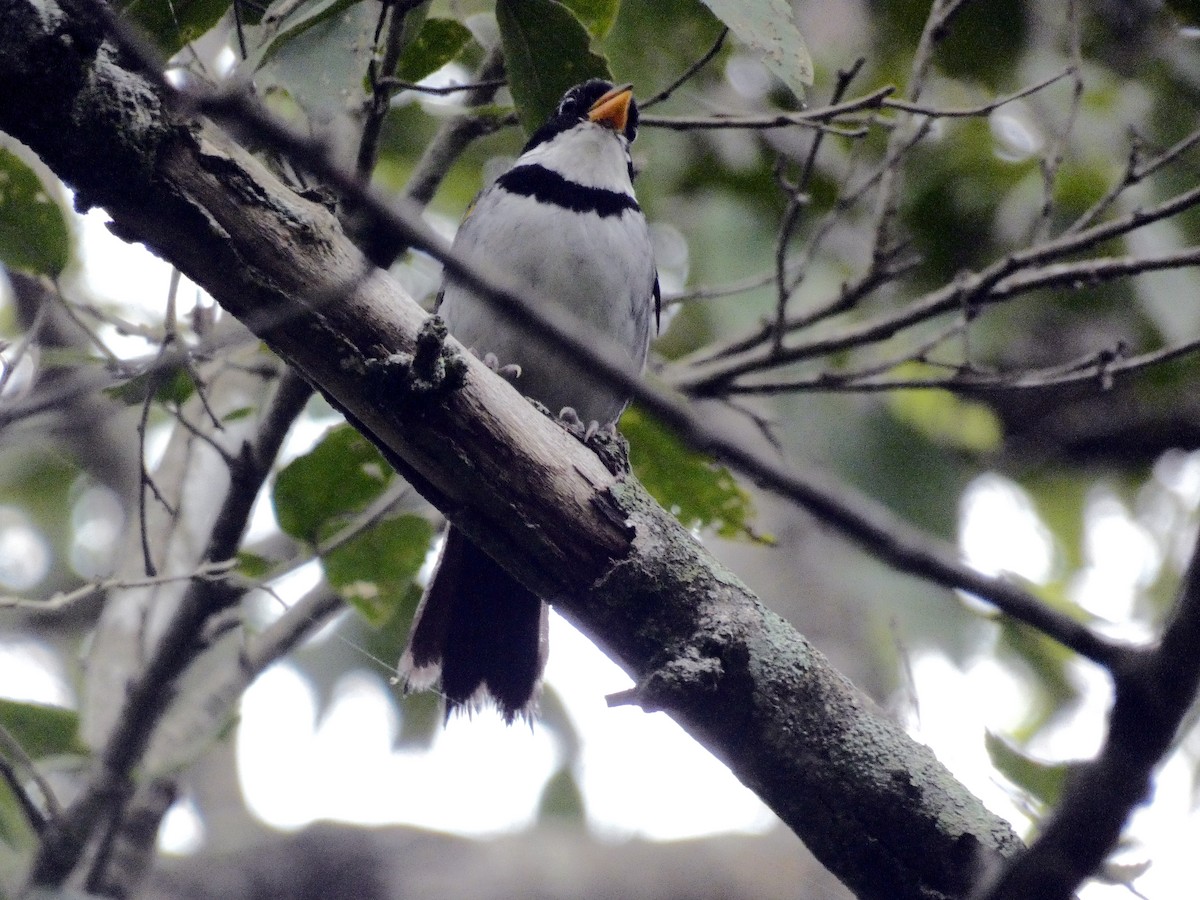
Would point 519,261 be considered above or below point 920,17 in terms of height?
below

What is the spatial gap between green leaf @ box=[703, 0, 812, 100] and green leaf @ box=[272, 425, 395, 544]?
122 cm

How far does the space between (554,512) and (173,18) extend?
108 centimetres

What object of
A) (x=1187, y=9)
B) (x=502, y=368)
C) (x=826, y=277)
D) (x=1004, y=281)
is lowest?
(x=502, y=368)

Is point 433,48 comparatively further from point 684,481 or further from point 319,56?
point 684,481

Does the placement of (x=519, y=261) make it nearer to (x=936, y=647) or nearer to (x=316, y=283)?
(x=316, y=283)

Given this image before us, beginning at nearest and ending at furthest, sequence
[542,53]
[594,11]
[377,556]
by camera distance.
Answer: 1. [542,53]
2. [594,11]
3. [377,556]

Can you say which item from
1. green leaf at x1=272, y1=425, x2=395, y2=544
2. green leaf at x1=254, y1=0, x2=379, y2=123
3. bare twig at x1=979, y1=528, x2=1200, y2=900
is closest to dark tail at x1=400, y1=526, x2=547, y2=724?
green leaf at x1=272, y1=425, x2=395, y2=544

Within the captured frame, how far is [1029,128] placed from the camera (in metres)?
5.28

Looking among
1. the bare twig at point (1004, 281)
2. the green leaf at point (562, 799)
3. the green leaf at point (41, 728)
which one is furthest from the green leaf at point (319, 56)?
the green leaf at point (562, 799)

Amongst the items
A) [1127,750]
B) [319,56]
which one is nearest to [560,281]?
[319,56]

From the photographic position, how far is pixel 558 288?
303cm

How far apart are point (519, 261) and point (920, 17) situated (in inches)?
92.7

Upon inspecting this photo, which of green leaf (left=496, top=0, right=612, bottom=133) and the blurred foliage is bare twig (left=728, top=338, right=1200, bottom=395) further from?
green leaf (left=496, top=0, right=612, bottom=133)

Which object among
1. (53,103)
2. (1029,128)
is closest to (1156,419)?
(1029,128)
